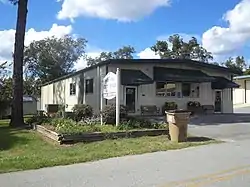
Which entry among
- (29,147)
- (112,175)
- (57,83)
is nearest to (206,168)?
(112,175)

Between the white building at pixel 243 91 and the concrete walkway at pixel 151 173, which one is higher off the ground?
the white building at pixel 243 91

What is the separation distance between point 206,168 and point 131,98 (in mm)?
18424

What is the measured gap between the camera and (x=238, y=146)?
11.9 metres

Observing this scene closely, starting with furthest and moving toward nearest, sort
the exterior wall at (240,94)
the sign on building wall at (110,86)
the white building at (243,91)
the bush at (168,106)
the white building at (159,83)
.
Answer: the exterior wall at (240,94), the white building at (243,91), the bush at (168,106), the white building at (159,83), the sign on building wall at (110,86)

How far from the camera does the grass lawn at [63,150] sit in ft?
30.2

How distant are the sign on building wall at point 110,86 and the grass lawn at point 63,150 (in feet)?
11.2

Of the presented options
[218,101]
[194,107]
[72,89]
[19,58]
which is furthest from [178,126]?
[72,89]

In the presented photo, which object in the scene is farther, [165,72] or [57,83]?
[57,83]

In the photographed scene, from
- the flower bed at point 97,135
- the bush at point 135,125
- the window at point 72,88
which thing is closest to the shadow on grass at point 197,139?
the flower bed at point 97,135

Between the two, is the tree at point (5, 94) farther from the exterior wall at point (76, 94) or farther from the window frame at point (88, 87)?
the window frame at point (88, 87)

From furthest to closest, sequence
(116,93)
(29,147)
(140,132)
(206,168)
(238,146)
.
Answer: (116,93) → (140,132) → (29,147) → (238,146) → (206,168)

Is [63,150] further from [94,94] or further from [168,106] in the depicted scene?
[168,106]

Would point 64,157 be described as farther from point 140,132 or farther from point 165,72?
point 165,72

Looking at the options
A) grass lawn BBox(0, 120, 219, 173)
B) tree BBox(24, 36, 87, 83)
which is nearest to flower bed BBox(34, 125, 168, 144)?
grass lawn BBox(0, 120, 219, 173)
